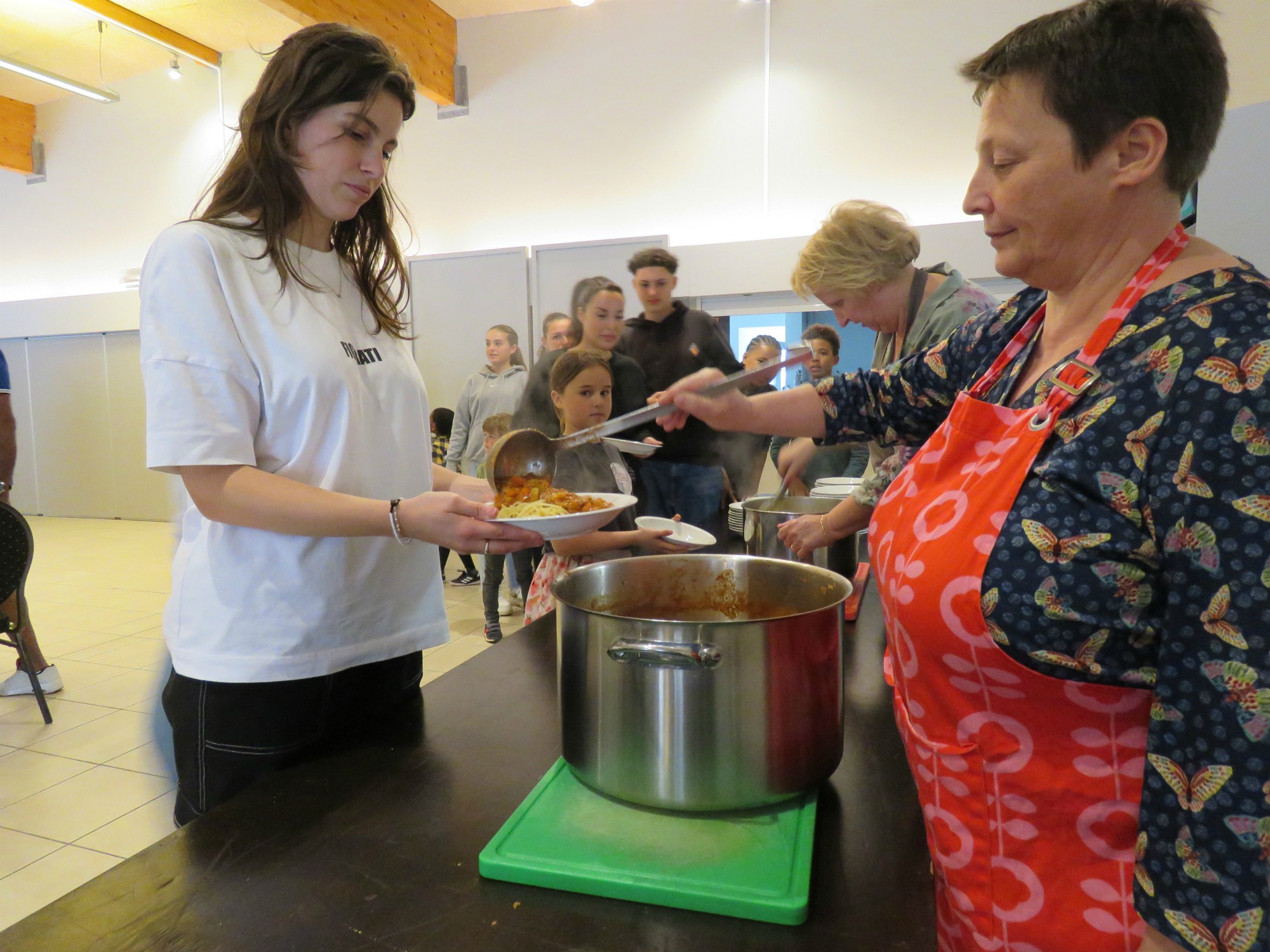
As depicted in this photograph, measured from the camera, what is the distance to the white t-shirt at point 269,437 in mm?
1014

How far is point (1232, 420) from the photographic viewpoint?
518 millimetres

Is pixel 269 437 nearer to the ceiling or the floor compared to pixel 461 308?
nearer to the floor

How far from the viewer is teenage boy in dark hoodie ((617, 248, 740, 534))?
3.20m

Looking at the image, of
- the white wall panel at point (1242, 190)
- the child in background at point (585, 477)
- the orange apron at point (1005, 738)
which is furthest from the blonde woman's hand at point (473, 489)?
the white wall panel at point (1242, 190)

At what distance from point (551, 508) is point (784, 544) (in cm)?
52

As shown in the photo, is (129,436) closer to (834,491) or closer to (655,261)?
(655,261)

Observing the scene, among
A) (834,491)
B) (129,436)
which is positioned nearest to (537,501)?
(834,491)

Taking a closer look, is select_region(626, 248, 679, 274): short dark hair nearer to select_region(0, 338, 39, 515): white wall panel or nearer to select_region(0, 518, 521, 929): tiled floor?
select_region(0, 518, 521, 929): tiled floor

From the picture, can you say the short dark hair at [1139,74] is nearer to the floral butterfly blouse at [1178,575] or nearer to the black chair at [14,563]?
the floral butterfly blouse at [1178,575]

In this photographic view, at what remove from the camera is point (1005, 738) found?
651 millimetres

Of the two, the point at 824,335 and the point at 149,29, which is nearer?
the point at 824,335

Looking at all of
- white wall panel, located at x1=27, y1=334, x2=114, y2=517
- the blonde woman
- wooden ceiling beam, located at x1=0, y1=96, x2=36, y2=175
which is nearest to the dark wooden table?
the blonde woman

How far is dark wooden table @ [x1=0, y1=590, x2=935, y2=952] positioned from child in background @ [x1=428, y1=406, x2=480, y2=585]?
13.2ft

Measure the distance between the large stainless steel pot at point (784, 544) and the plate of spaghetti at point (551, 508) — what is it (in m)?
0.31
